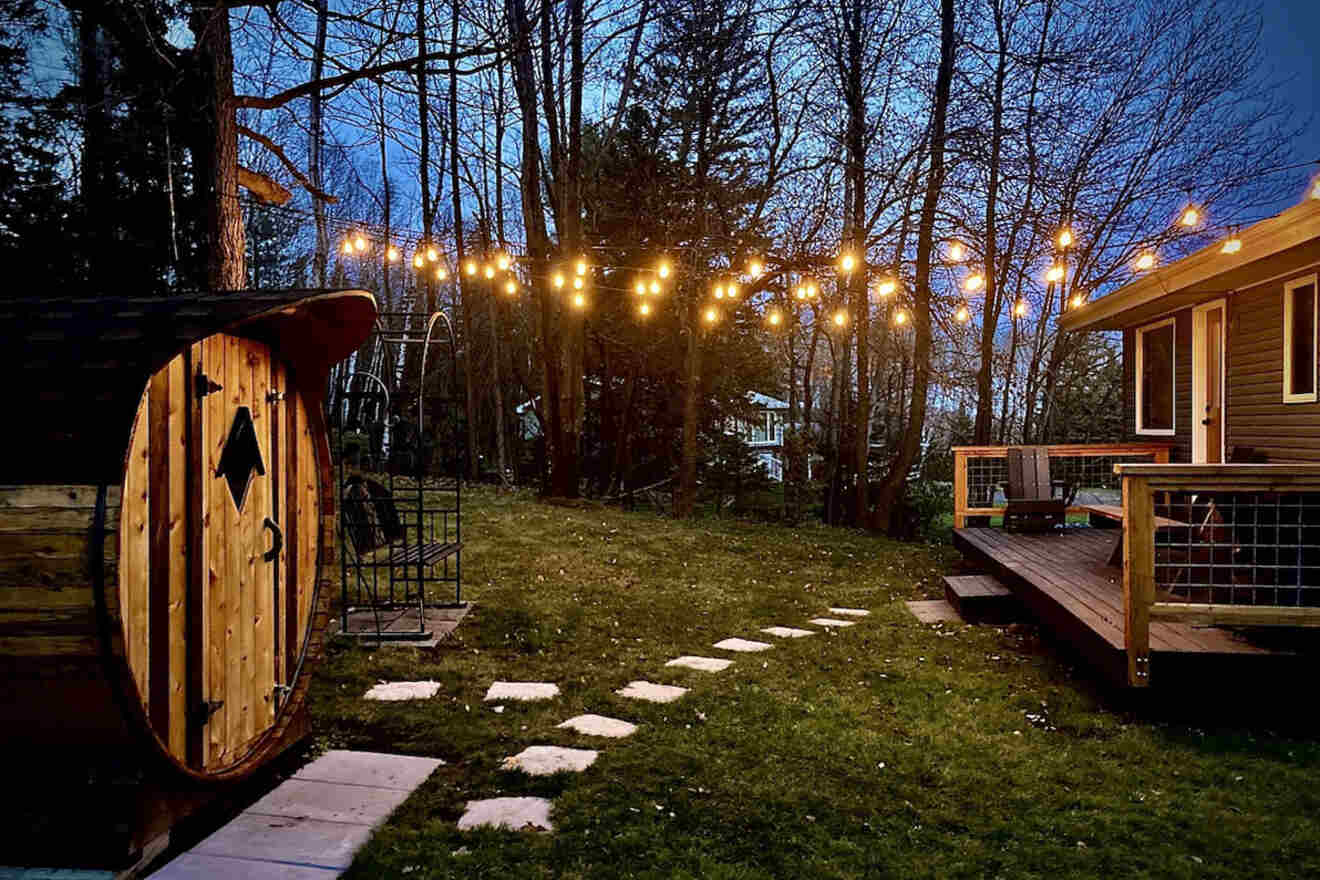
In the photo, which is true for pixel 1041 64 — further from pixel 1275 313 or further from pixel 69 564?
pixel 69 564

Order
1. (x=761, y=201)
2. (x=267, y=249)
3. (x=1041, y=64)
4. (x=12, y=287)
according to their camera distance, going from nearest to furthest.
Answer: (x=12, y=287)
(x=1041, y=64)
(x=761, y=201)
(x=267, y=249)

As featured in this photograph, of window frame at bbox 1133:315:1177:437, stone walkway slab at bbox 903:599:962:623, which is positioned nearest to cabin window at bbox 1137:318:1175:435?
window frame at bbox 1133:315:1177:437

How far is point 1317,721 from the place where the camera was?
14.2 feet

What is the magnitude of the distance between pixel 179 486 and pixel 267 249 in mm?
22604

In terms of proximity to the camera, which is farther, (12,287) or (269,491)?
(12,287)

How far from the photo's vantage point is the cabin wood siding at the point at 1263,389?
7.44 meters

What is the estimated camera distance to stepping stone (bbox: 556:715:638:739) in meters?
3.98

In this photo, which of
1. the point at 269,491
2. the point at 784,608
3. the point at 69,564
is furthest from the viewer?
the point at 784,608

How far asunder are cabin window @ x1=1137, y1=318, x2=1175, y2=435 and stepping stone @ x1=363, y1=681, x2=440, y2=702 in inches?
391

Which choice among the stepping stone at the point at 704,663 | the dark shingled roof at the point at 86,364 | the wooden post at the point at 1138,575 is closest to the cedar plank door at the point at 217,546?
the dark shingled roof at the point at 86,364

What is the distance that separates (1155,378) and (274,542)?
11249mm

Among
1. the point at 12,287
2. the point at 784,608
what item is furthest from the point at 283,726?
the point at 12,287

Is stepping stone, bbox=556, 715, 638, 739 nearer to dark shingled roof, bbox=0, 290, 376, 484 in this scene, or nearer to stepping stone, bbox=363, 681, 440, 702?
stepping stone, bbox=363, 681, 440, 702

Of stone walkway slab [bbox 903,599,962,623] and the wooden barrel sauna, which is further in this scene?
stone walkway slab [bbox 903,599,962,623]
